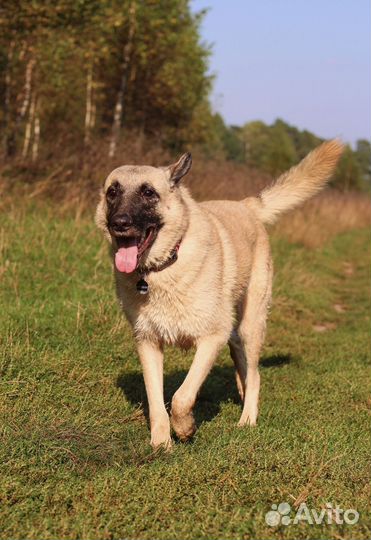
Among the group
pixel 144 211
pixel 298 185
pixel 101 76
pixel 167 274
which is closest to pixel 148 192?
pixel 144 211

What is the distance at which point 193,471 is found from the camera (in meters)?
3.42

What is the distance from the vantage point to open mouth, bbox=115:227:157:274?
4230mm

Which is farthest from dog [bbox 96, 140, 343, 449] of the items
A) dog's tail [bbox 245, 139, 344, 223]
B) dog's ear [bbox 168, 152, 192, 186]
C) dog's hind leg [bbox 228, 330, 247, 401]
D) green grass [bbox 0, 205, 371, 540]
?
dog's tail [bbox 245, 139, 344, 223]

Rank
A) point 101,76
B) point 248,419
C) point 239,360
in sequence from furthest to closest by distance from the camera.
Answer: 1. point 101,76
2. point 239,360
3. point 248,419

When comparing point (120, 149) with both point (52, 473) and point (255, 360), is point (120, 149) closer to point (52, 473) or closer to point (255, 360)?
point (255, 360)

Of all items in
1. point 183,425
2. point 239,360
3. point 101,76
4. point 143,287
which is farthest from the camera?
point 101,76

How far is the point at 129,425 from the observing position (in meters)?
4.57

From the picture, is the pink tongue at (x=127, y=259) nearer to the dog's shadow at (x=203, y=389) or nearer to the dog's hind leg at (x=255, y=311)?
the dog's shadow at (x=203, y=389)

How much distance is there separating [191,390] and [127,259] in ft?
3.21

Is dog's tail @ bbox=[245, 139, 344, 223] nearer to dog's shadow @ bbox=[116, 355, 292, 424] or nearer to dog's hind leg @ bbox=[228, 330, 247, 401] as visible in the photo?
dog's hind leg @ bbox=[228, 330, 247, 401]

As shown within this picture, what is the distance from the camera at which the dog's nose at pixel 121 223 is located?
4070 millimetres

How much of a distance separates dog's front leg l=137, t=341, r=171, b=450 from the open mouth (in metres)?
0.63

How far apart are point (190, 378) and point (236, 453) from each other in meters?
0.71

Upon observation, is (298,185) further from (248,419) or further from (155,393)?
(155,393)
